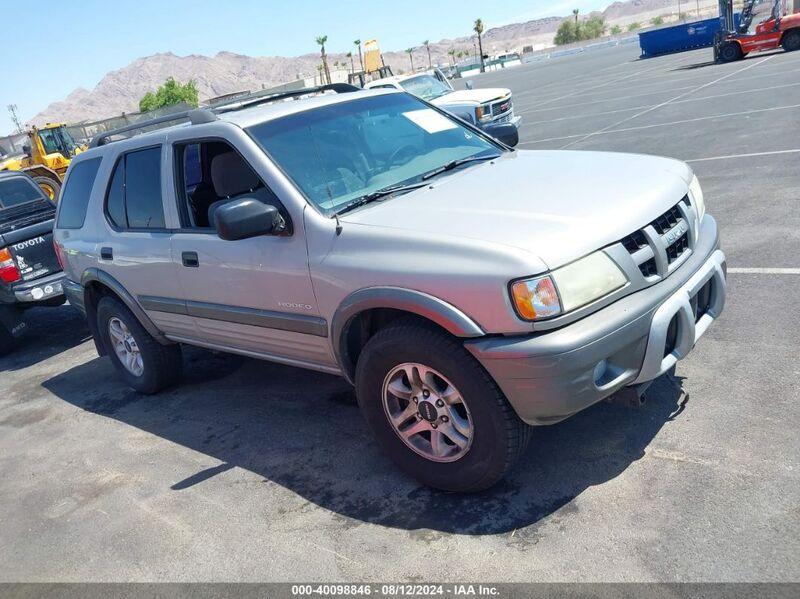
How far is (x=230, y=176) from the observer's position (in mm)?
4543

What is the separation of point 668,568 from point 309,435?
2.35 m

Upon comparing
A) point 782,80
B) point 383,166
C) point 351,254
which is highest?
point 383,166

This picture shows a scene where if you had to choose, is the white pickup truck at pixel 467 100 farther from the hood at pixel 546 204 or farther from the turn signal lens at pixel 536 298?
the turn signal lens at pixel 536 298

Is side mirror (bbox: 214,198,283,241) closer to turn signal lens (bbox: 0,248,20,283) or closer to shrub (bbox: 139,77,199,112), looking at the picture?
turn signal lens (bbox: 0,248,20,283)

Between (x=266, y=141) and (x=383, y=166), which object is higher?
(x=266, y=141)

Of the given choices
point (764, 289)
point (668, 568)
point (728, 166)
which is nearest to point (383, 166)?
point (668, 568)

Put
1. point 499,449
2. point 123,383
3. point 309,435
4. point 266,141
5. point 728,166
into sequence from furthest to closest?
1. point 728,166
2. point 123,383
3. point 309,435
4. point 266,141
5. point 499,449

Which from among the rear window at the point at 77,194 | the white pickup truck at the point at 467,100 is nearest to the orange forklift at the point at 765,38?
the white pickup truck at the point at 467,100

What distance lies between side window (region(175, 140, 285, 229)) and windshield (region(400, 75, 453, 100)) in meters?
12.2

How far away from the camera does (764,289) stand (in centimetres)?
516

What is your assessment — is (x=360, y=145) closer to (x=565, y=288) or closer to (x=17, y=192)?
(x=565, y=288)

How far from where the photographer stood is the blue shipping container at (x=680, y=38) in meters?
39.4

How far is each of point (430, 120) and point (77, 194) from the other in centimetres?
303

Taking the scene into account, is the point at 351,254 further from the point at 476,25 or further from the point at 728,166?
the point at 476,25
